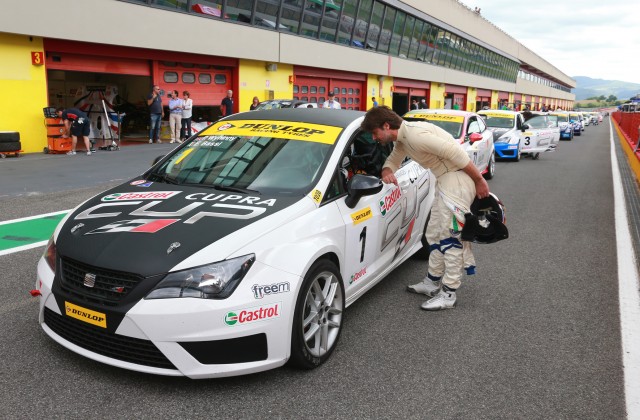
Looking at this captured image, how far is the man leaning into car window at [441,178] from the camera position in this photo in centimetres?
424

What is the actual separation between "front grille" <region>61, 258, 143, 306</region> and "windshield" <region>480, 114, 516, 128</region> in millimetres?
15783

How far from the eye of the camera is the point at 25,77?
14.0 metres

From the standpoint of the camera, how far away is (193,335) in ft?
9.14

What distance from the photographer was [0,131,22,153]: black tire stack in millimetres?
12782

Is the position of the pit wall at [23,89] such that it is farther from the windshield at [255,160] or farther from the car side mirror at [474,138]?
the windshield at [255,160]

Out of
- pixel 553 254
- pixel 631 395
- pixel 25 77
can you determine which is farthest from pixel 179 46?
pixel 631 395

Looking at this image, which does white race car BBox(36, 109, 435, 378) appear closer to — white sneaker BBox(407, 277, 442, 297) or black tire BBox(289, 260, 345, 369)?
black tire BBox(289, 260, 345, 369)

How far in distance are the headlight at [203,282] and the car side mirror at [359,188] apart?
1.21 metres

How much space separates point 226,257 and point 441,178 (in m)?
2.25

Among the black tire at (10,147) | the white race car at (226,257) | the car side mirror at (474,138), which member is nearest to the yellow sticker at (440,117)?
the car side mirror at (474,138)

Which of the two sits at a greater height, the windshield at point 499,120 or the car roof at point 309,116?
the car roof at point 309,116

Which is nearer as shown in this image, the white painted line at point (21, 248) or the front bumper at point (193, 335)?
the front bumper at point (193, 335)

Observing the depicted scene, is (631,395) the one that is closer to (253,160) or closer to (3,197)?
(253,160)

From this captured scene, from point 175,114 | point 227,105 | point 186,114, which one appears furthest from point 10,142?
point 227,105
